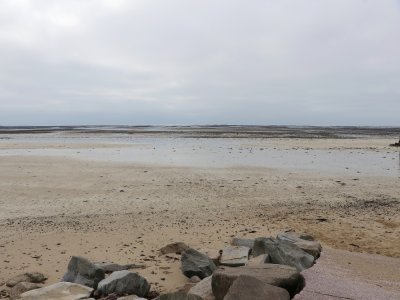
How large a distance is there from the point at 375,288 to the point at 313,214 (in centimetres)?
642

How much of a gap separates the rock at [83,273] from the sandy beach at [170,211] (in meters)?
0.56

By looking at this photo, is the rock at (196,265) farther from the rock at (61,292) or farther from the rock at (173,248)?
the rock at (61,292)

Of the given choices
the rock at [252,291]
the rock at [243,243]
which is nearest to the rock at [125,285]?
the rock at [252,291]

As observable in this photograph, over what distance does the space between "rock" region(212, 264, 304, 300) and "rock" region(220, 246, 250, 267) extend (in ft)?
3.82

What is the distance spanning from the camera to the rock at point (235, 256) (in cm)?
733

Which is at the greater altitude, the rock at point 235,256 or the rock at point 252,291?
the rock at point 252,291

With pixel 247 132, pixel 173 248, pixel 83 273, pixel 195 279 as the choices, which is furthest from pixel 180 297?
pixel 247 132

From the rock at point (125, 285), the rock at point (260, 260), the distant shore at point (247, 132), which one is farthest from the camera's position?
the distant shore at point (247, 132)

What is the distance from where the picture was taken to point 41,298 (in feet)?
20.1

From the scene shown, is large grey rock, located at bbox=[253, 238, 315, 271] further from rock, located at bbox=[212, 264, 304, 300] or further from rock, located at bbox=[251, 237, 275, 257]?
rock, located at bbox=[212, 264, 304, 300]

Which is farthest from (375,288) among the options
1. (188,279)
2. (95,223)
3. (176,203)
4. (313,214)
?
(176,203)

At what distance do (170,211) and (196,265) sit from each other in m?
5.56

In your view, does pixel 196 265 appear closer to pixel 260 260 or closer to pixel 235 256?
pixel 235 256

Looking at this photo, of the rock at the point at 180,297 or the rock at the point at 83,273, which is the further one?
the rock at the point at 83,273
